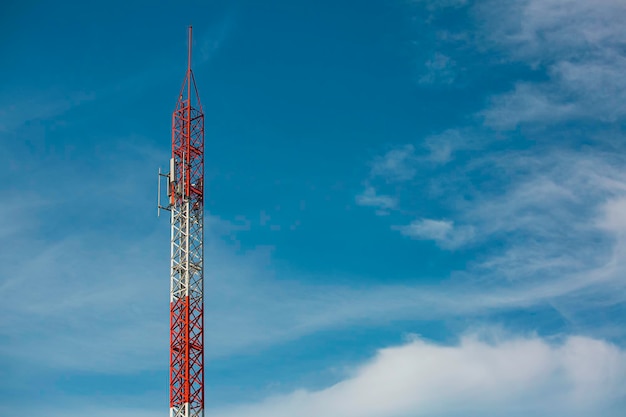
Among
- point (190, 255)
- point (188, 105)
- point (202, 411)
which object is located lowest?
point (202, 411)

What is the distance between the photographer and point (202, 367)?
531 ft

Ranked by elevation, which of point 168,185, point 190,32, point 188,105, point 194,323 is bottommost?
point 194,323

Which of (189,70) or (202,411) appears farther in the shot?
(189,70)

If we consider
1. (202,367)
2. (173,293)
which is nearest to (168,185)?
(173,293)

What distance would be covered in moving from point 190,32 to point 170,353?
5213cm

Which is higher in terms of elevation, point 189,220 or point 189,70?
point 189,70

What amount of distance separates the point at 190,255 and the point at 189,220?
570 cm

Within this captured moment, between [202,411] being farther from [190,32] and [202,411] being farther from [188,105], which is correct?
[190,32]

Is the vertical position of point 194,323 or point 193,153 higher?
point 193,153

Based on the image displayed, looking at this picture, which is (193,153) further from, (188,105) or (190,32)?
(190,32)

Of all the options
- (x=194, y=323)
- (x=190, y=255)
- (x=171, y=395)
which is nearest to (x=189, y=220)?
(x=190, y=255)

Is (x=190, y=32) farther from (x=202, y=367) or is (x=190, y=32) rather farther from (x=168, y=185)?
(x=202, y=367)

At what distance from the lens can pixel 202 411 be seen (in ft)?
527

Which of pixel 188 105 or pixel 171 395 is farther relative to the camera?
pixel 188 105
